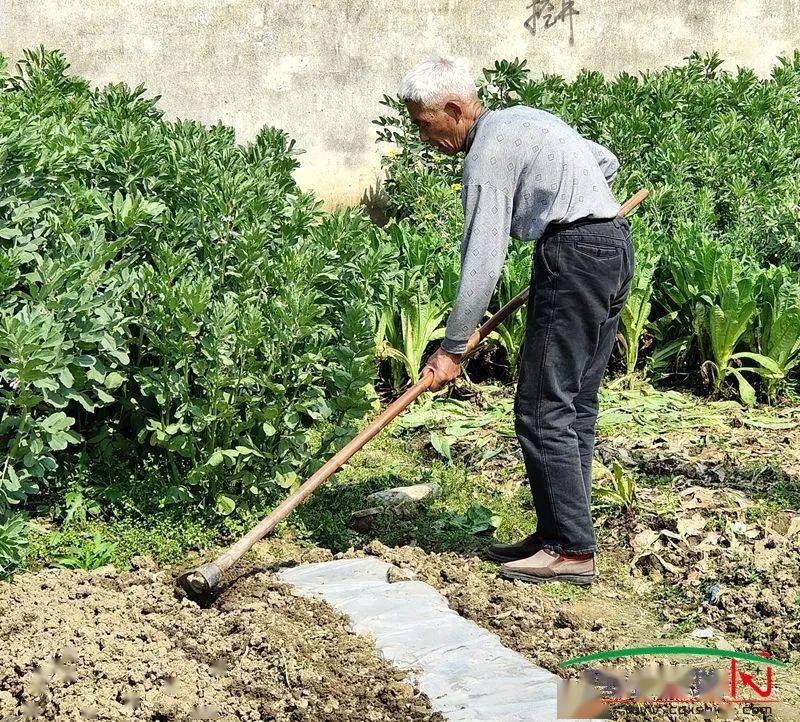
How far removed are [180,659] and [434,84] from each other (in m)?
2.15

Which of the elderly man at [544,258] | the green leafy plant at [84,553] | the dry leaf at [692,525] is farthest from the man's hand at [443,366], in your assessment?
the green leafy plant at [84,553]

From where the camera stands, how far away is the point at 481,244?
3686 mm

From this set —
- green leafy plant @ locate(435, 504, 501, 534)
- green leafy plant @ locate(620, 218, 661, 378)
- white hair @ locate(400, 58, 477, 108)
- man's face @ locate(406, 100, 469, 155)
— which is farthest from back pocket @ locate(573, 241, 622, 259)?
green leafy plant @ locate(620, 218, 661, 378)

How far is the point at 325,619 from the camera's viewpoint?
3.61m

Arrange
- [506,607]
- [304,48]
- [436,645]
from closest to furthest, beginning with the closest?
[436,645] → [506,607] → [304,48]

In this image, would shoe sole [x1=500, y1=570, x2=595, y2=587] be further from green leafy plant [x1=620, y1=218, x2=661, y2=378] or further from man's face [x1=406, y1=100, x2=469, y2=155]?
green leafy plant [x1=620, y1=218, x2=661, y2=378]

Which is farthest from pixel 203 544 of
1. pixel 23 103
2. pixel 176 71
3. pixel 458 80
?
pixel 176 71

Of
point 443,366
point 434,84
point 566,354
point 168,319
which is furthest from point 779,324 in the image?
point 168,319

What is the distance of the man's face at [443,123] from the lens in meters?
3.75

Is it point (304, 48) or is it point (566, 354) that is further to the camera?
point (304, 48)

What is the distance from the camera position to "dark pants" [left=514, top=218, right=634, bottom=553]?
3795 mm

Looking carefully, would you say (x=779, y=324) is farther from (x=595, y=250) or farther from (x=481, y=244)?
(x=481, y=244)

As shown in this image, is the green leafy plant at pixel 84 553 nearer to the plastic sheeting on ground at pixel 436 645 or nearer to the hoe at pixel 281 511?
the hoe at pixel 281 511

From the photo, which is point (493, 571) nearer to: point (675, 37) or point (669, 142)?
point (669, 142)
